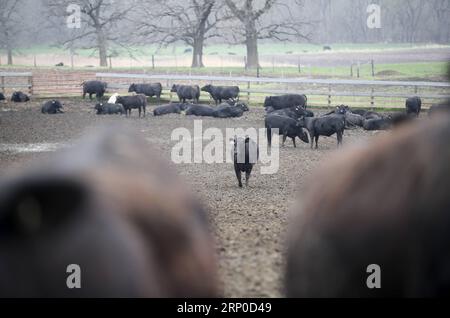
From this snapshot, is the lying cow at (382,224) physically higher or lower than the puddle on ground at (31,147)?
higher

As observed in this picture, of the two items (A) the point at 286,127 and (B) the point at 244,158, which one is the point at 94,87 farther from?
(B) the point at 244,158

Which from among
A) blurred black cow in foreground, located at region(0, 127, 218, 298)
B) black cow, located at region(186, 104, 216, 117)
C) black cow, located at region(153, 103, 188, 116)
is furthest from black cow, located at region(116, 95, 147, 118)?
blurred black cow in foreground, located at region(0, 127, 218, 298)

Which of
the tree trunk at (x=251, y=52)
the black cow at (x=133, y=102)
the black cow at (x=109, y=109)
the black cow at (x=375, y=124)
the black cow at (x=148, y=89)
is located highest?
the tree trunk at (x=251, y=52)

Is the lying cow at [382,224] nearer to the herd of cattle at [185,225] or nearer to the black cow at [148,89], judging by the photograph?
the herd of cattle at [185,225]

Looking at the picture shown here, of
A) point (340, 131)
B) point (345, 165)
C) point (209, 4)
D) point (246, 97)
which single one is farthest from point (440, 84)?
point (345, 165)

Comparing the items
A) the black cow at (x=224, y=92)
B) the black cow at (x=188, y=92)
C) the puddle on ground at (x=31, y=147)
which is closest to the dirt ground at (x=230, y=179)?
the puddle on ground at (x=31, y=147)

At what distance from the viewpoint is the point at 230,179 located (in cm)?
1440

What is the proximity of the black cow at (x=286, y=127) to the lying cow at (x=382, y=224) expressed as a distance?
57.8 feet

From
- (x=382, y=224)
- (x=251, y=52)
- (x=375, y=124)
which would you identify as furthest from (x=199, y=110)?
(x=382, y=224)

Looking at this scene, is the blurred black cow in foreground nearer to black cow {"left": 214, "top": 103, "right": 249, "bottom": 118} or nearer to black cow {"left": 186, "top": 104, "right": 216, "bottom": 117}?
black cow {"left": 214, "top": 103, "right": 249, "bottom": 118}

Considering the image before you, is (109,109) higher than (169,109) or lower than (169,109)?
higher

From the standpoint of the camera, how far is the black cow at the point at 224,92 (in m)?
33.3

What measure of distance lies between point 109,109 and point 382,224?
27.0 metres

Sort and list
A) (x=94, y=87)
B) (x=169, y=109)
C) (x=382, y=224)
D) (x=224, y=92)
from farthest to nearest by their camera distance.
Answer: (x=94, y=87) → (x=224, y=92) → (x=169, y=109) → (x=382, y=224)
